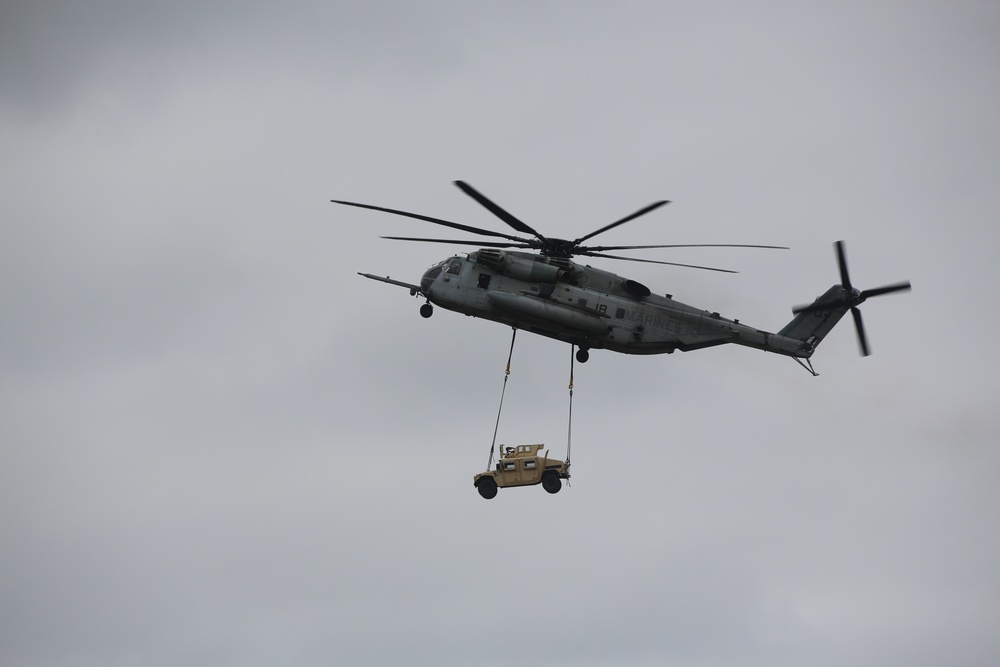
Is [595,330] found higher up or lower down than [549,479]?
higher up

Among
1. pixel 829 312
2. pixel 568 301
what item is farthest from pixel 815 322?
pixel 568 301

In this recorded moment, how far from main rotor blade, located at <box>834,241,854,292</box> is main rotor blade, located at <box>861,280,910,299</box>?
0.70 metres

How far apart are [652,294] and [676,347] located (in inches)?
91.8

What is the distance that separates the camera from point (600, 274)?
50219 millimetres

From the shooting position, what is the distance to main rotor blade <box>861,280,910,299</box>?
49562 millimetres

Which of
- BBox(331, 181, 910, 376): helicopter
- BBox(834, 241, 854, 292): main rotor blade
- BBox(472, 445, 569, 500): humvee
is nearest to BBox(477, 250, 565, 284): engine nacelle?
BBox(331, 181, 910, 376): helicopter

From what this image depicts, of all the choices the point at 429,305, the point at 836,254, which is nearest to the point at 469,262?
the point at 429,305

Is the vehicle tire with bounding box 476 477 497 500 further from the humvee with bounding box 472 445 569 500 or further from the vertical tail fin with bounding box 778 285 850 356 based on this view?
the vertical tail fin with bounding box 778 285 850 356

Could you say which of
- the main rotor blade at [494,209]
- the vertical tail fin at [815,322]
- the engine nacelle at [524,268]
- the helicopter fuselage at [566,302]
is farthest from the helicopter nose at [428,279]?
the vertical tail fin at [815,322]

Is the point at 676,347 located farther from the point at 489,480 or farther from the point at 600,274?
the point at 489,480

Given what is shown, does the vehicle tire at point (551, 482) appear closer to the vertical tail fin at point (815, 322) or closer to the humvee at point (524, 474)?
the humvee at point (524, 474)

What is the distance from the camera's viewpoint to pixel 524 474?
166 ft

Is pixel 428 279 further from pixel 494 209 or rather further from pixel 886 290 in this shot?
pixel 886 290

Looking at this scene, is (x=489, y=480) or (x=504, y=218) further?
(x=489, y=480)
